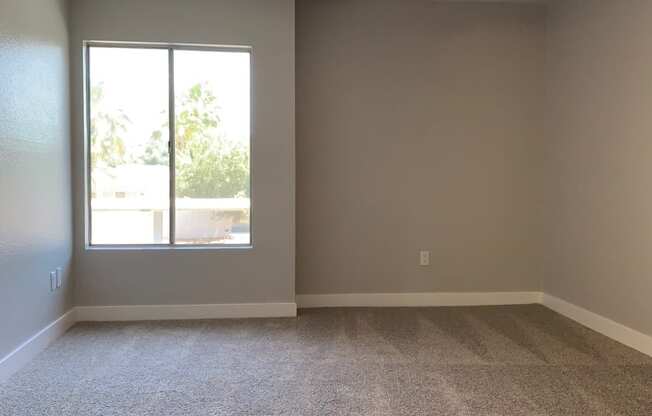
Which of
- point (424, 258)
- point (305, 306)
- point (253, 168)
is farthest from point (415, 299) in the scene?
point (253, 168)

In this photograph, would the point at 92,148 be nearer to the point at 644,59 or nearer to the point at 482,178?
the point at 482,178

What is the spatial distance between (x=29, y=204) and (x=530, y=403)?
311cm

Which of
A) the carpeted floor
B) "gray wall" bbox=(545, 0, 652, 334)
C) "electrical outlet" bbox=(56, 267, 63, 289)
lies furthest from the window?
"gray wall" bbox=(545, 0, 652, 334)

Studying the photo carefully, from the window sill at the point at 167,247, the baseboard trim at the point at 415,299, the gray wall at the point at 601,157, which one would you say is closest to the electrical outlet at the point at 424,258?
the baseboard trim at the point at 415,299

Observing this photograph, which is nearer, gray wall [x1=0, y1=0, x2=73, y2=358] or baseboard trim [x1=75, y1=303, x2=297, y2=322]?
gray wall [x1=0, y1=0, x2=73, y2=358]

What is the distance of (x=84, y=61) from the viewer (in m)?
3.10

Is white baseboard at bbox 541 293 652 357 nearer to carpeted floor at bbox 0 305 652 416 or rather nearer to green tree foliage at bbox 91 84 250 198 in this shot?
carpeted floor at bbox 0 305 652 416

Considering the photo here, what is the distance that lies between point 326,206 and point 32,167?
216 cm

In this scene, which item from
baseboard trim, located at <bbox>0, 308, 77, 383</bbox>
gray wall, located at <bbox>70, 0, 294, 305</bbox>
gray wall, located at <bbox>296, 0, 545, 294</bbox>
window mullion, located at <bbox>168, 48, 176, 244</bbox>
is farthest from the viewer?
gray wall, located at <bbox>296, 0, 545, 294</bbox>

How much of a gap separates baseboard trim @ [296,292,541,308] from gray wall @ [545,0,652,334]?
329 mm

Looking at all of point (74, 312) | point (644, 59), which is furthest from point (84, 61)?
point (644, 59)

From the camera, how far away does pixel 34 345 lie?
2516 mm

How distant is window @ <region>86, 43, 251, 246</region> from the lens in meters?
3.19

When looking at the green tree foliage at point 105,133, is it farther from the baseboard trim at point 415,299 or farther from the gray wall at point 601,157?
the gray wall at point 601,157
